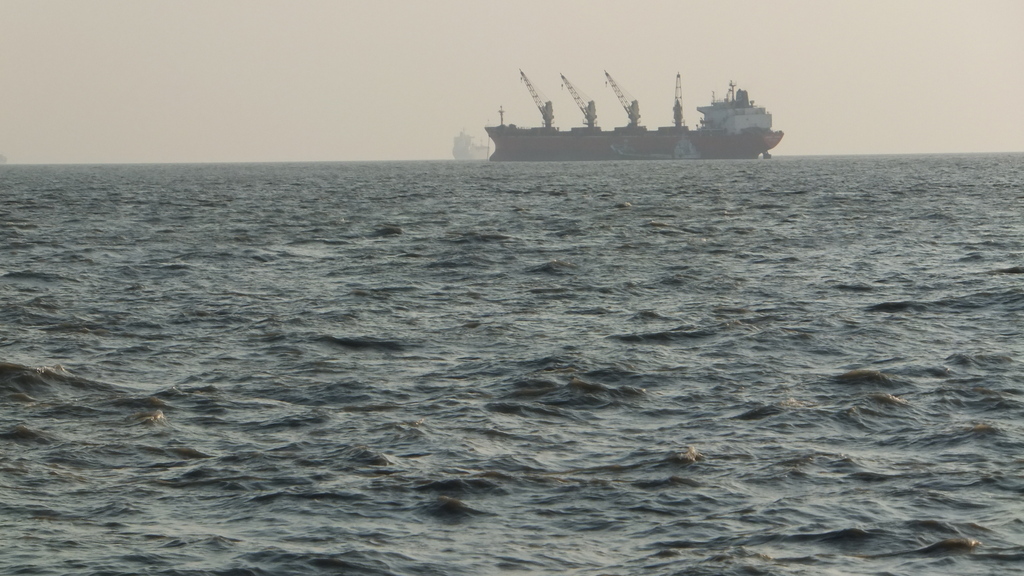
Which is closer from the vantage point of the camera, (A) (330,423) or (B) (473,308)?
(A) (330,423)

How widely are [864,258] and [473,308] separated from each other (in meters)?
13.7

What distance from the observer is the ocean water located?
10.4m

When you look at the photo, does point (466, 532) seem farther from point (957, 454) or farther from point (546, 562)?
point (957, 454)

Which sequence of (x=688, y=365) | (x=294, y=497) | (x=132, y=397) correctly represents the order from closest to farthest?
(x=294, y=497), (x=132, y=397), (x=688, y=365)

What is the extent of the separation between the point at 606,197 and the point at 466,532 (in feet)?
198

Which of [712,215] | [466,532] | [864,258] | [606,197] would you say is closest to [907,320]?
[864,258]

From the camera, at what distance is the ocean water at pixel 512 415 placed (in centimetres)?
1045

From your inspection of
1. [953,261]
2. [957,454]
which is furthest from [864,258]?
[957,454]

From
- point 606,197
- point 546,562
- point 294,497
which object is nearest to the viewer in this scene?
point 546,562

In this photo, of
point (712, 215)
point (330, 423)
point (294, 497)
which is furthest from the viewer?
point (712, 215)

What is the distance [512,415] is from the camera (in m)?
15.1

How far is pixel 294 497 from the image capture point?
11.6 metres

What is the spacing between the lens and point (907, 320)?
872 inches

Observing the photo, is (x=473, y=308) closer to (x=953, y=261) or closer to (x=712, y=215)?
(x=953, y=261)
